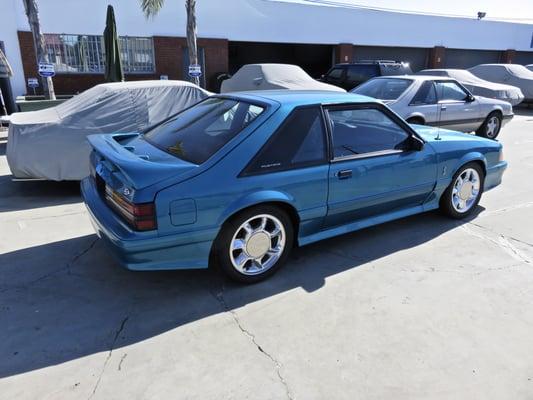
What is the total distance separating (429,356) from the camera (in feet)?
8.90

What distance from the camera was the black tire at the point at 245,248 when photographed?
320 cm

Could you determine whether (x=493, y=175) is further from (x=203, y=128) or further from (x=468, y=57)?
(x=468, y=57)

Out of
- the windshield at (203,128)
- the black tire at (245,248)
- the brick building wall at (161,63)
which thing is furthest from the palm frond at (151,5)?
the black tire at (245,248)

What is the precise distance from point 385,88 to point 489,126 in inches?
114

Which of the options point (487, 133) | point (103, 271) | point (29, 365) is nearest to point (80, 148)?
point (103, 271)

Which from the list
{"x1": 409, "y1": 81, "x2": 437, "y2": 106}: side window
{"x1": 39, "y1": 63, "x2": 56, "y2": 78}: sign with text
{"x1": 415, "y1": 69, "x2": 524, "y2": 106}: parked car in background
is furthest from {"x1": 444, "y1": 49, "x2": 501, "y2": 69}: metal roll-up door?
{"x1": 39, "y1": 63, "x2": 56, "y2": 78}: sign with text

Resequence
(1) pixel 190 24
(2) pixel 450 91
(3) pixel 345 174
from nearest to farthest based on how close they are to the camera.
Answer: (3) pixel 345 174, (2) pixel 450 91, (1) pixel 190 24

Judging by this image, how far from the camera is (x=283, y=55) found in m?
24.1

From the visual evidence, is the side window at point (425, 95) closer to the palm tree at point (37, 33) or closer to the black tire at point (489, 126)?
the black tire at point (489, 126)

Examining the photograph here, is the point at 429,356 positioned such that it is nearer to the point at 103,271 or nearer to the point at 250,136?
the point at 250,136

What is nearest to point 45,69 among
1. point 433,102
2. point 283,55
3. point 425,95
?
point 425,95

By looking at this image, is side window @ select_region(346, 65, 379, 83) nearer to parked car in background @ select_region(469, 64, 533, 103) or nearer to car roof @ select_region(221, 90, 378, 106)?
parked car in background @ select_region(469, 64, 533, 103)

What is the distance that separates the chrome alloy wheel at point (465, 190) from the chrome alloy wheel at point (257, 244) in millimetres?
2346

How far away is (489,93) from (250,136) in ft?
38.9
